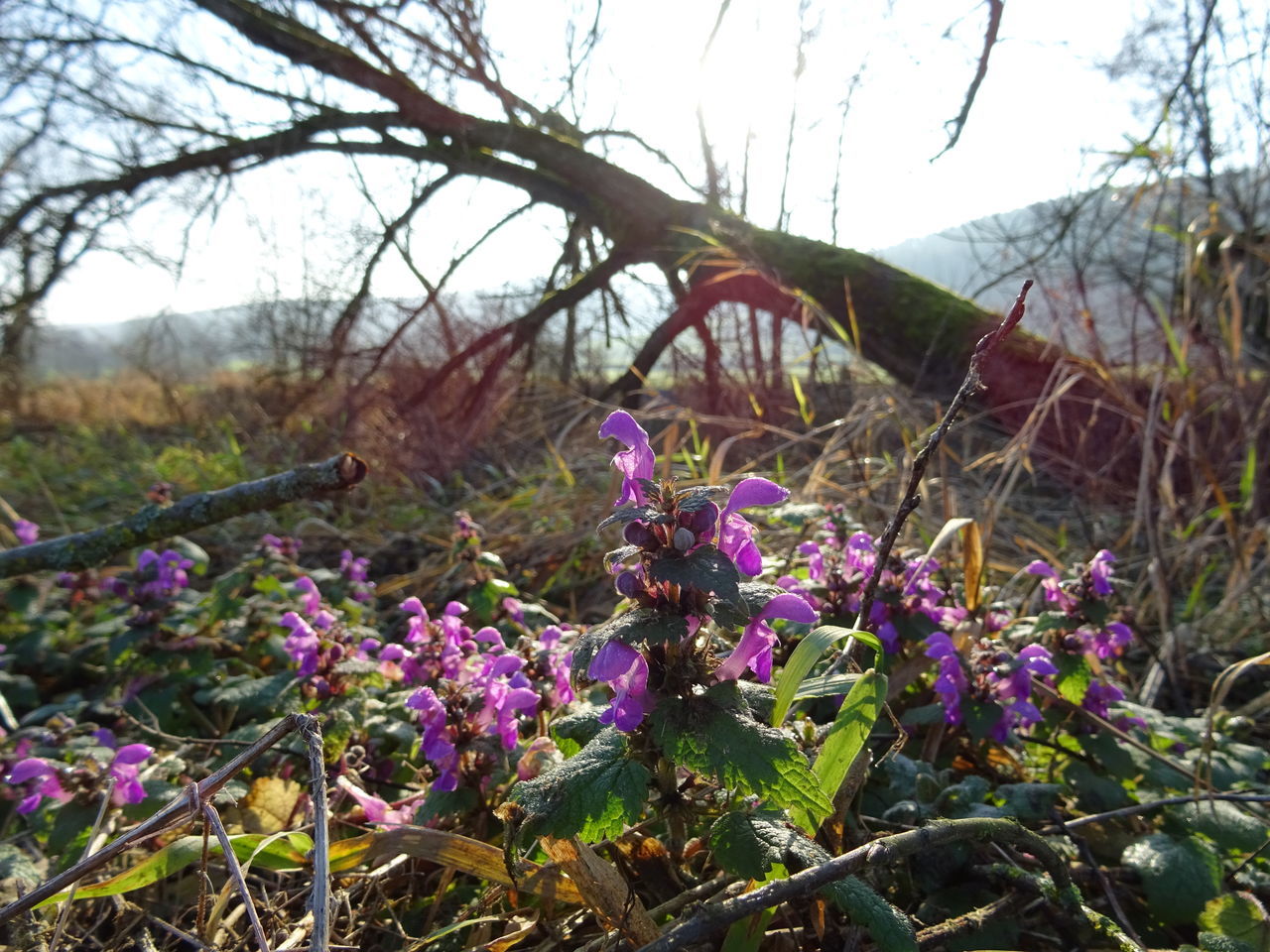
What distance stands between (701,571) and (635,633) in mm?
92

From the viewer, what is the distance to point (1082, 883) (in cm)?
120

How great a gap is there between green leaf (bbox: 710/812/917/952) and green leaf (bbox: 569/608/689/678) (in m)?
0.26

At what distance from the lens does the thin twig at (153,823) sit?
746 mm

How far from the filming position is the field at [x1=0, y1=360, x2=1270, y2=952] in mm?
802

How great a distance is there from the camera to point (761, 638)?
0.85 meters

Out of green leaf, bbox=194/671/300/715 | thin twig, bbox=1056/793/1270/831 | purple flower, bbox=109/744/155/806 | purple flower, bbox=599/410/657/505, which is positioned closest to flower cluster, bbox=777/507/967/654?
thin twig, bbox=1056/793/1270/831

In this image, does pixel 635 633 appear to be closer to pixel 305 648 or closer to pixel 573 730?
pixel 573 730

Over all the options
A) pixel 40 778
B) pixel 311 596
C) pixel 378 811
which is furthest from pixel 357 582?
pixel 378 811

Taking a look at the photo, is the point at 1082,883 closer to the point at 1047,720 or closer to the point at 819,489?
the point at 1047,720

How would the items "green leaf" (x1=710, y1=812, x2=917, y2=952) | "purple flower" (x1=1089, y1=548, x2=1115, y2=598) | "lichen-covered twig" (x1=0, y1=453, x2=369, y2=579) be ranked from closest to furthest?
"green leaf" (x1=710, y1=812, x2=917, y2=952)
"purple flower" (x1=1089, y1=548, x2=1115, y2=598)
"lichen-covered twig" (x1=0, y1=453, x2=369, y2=579)

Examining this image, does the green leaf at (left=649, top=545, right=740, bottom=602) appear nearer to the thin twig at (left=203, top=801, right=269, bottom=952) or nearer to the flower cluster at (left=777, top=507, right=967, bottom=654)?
the thin twig at (left=203, top=801, right=269, bottom=952)

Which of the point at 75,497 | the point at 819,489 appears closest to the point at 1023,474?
the point at 819,489

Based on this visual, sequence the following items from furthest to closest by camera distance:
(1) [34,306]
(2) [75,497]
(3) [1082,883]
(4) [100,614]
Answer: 1. (1) [34,306]
2. (2) [75,497]
3. (4) [100,614]
4. (3) [1082,883]

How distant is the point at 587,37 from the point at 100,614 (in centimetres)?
646
